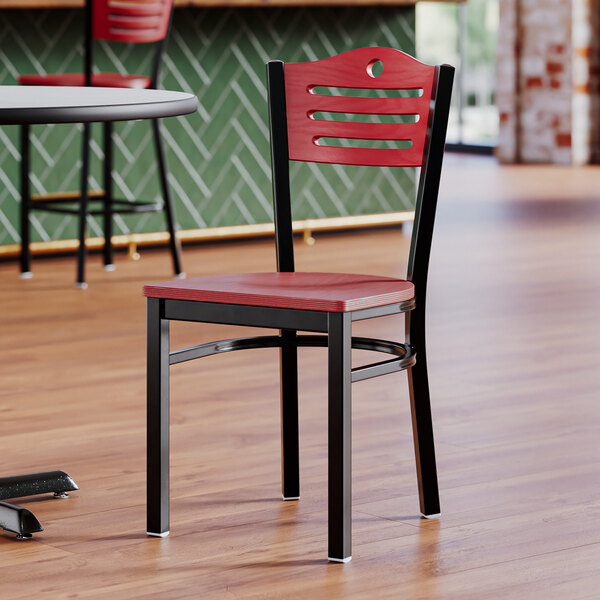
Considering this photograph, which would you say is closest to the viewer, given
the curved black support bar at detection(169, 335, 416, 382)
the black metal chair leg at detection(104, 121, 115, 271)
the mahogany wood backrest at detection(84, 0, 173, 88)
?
the curved black support bar at detection(169, 335, 416, 382)

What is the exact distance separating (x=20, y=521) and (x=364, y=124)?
899 mm

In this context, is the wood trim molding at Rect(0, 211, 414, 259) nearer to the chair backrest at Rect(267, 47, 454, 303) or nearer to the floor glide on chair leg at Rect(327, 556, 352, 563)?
the chair backrest at Rect(267, 47, 454, 303)

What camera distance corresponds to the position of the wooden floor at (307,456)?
2.01 meters

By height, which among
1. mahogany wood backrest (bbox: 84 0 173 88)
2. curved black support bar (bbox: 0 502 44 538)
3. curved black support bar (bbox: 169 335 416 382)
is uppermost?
mahogany wood backrest (bbox: 84 0 173 88)

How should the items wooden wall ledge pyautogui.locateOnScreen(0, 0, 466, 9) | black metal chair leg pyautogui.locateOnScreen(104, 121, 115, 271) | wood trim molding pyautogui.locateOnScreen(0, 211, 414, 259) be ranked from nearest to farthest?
1. wooden wall ledge pyautogui.locateOnScreen(0, 0, 466, 9)
2. black metal chair leg pyautogui.locateOnScreen(104, 121, 115, 271)
3. wood trim molding pyautogui.locateOnScreen(0, 211, 414, 259)

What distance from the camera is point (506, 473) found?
8.28 feet

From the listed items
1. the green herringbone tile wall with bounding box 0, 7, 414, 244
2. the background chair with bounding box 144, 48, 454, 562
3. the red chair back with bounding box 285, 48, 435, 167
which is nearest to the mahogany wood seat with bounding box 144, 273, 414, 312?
the background chair with bounding box 144, 48, 454, 562

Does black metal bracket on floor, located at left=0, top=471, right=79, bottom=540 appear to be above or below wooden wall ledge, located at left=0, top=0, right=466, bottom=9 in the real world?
below

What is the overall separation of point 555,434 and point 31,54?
316cm

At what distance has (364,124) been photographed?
2.35 metres

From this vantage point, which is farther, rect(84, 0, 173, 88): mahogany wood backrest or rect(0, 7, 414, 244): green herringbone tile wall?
rect(0, 7, 414, 244): green herringbone tile wall

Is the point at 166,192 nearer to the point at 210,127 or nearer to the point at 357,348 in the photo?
the point at 210,127

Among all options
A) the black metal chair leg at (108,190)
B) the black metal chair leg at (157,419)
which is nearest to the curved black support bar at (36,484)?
the black metal chair leg at (157,419)

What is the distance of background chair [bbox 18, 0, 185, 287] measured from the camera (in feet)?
15.2
